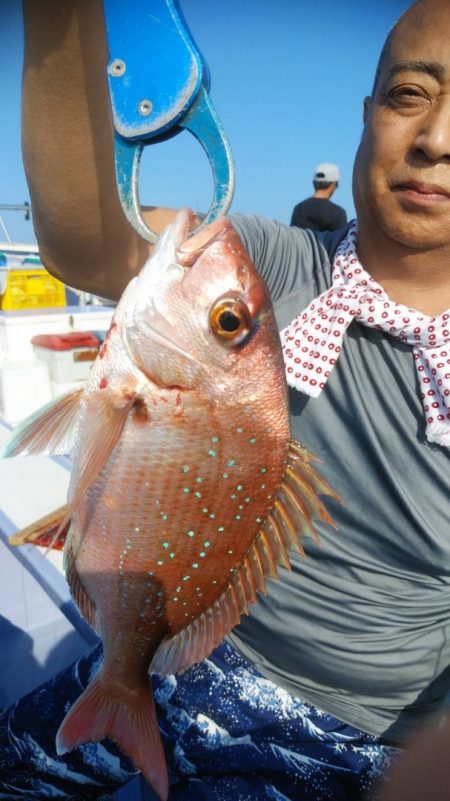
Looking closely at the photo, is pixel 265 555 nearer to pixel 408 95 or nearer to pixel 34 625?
pixel 408 95

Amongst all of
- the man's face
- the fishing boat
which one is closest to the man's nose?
the man's face

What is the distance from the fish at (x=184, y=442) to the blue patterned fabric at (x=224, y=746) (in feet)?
1.25

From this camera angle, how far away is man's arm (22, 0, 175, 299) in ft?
4.20

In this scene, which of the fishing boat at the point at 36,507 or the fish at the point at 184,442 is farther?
the fishing boat at the point at 36,507

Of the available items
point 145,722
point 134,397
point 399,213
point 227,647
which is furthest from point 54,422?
point 399,213

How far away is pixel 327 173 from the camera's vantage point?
6.18 metres

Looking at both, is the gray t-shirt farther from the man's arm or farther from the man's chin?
the man's arm

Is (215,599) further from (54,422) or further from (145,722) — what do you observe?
(54,422)

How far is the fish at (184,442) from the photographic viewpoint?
1.24 metres

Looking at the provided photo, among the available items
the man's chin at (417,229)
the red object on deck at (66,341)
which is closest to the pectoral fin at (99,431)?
the man's chin at (417,229)

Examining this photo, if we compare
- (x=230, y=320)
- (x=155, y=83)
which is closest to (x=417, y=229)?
(x=230, y=320)

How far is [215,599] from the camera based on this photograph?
1389mm

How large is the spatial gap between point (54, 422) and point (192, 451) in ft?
1.20

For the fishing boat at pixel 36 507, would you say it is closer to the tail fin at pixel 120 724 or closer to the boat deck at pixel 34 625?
the boat deck at pixel 34 625
